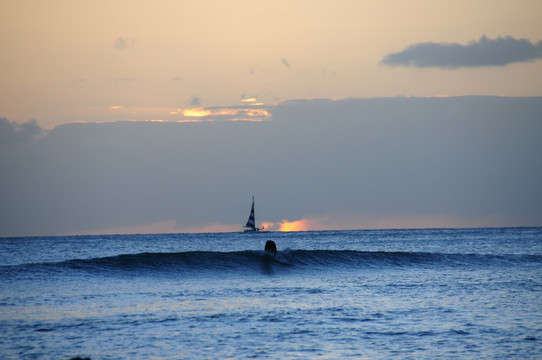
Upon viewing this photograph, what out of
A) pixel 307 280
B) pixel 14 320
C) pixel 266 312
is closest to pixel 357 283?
pixel 307 280

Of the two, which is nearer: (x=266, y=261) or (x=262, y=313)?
(x=262, y=313)

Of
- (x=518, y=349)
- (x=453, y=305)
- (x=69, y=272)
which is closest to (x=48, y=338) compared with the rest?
(x=518, y=349)

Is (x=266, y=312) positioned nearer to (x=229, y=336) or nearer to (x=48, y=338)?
(x=229, y=336)

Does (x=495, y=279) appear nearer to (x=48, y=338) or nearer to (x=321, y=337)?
(x=321, y=337)

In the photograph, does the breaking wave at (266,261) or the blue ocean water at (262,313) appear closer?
the blue ocean water at (262,313)

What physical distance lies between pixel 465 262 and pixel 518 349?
106 ft

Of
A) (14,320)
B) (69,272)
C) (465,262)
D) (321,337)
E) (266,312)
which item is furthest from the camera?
(465,262)

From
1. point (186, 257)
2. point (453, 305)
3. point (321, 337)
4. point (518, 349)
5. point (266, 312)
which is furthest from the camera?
point (186, 257)

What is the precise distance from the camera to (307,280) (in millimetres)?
33250

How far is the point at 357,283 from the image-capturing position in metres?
30.9

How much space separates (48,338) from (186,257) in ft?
81.7

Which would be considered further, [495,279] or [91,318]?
[495,279]

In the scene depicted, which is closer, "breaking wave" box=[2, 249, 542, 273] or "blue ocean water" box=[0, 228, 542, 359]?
"blue ocean water" box=[0, 228, 542, 359]

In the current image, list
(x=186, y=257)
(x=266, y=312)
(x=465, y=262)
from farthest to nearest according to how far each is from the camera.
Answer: (x=465, y=262), (x=186, y=257), (x=266, y=312)
